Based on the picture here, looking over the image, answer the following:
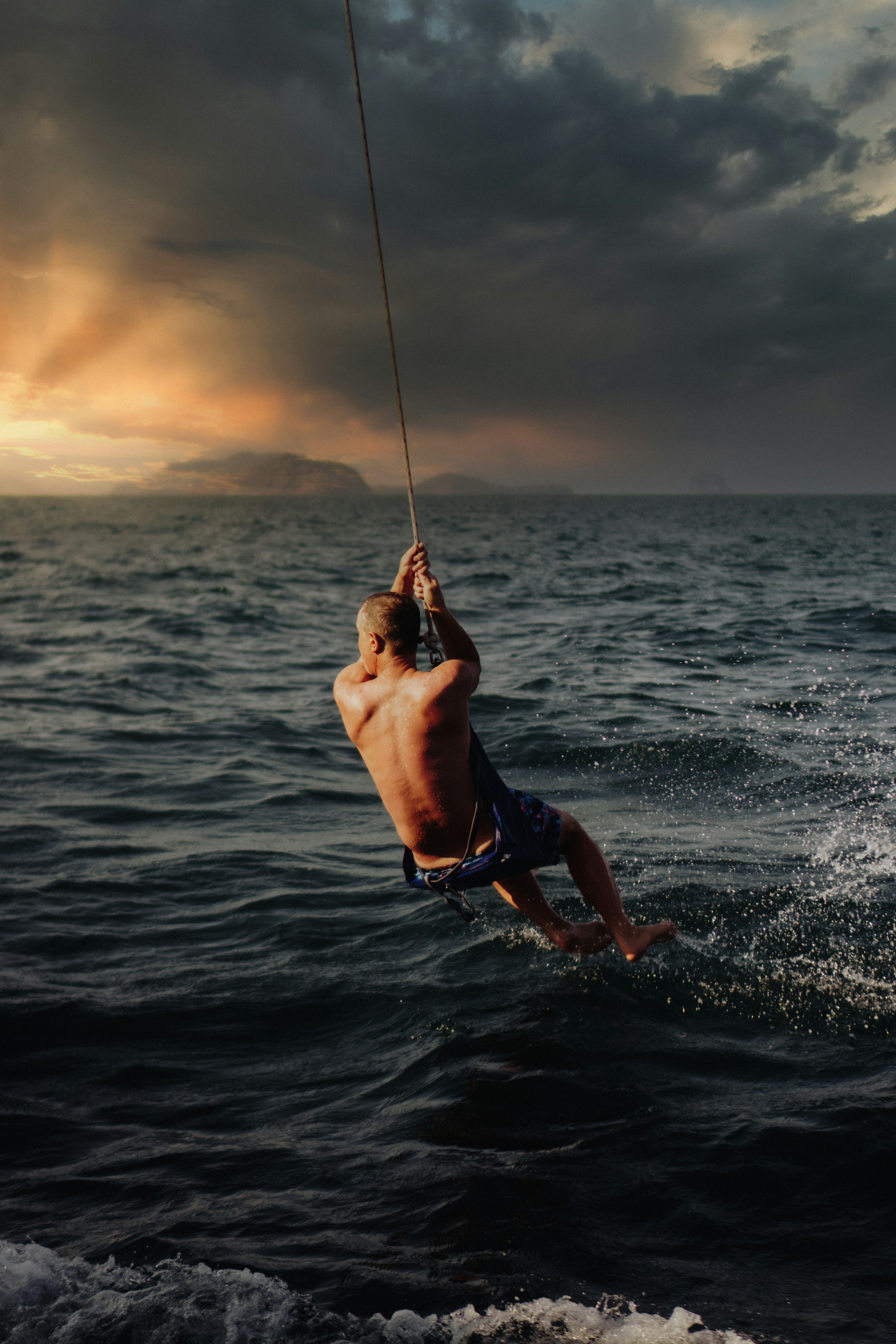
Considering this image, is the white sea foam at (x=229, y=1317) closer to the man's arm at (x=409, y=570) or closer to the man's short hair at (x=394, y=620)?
the man's short hair at (x=394, y=620)

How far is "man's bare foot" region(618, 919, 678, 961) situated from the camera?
489 cm

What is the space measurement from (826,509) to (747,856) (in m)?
124

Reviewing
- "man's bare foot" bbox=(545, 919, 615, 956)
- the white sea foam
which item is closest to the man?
"man's bare foot" bbox=(545, 919, 615, 956)

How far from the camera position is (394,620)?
4.50 m

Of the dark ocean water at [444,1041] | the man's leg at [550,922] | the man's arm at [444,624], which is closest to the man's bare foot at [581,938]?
the man's leg at [550,922]

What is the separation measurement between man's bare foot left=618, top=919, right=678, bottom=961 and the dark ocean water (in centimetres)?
40

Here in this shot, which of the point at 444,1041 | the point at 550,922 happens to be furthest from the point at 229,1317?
the point at 550,922

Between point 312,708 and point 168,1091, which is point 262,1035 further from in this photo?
point 312,708

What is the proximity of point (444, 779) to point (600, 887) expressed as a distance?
1.10 metres

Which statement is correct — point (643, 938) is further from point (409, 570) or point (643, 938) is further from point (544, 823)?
point (409, 570)

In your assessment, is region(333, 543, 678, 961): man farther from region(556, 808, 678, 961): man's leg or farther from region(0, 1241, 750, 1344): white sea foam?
region(0, 1241, 750, 1344): white sea foam

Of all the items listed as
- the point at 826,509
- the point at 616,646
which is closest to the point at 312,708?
the point at 616,646

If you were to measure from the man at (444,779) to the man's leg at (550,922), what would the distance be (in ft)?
0.03

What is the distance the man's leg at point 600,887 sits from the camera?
490cm
